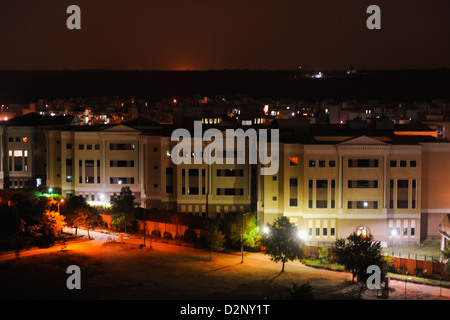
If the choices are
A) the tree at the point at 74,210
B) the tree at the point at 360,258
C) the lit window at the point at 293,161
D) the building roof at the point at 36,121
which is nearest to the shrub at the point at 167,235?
the tree at the point at 74,210

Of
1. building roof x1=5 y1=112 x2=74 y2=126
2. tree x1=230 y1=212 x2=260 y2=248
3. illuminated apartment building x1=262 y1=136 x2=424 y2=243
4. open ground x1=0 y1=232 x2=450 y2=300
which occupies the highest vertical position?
building roof x1=5 y1=112 x2=74 y2=126

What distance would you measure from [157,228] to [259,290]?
1373 centimetres

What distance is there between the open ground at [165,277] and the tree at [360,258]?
34.4 inches

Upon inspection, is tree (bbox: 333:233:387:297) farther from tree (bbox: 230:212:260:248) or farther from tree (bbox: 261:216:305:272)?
tree (bbox: 230:212:260:248)

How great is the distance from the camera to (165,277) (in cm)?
3300

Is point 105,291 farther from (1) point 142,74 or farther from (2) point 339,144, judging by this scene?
(1) point 142,74

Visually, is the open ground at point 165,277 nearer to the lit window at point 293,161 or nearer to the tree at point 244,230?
the tree at point 244,230

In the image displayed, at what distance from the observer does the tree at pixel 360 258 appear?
31109 mm

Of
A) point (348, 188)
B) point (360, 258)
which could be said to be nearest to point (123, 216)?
point (348, 188)

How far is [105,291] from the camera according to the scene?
3077 centimetres

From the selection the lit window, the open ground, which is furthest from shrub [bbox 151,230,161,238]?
the lit window

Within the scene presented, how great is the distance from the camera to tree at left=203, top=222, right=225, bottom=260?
37500 millimetres

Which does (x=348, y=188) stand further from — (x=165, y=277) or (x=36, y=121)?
(x=36, y=121)

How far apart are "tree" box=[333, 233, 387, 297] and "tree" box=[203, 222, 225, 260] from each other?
23.9ft
